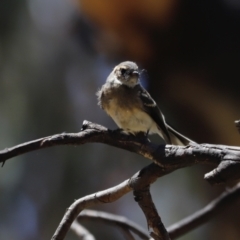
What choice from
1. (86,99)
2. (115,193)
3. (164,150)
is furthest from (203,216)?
(86,99)

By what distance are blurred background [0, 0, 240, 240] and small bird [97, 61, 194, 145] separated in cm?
39

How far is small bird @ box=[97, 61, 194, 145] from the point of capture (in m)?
1.07

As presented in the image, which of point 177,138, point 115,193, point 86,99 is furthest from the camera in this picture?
point 86,99

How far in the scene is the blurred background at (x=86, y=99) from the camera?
4.87ft

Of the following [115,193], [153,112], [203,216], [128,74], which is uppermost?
[128,74]

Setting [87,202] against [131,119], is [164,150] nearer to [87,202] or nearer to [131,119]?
[87,202]

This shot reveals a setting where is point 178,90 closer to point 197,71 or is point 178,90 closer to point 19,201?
point 197,71

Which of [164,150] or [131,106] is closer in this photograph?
[164,150]

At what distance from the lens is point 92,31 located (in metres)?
1.58

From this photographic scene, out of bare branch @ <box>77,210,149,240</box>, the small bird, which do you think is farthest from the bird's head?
bare branch @ <box>77,210,149,240</box>

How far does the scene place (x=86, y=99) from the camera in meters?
1.62

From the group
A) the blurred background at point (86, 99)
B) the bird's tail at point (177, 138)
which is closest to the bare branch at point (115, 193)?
the bird's tail at point (177, 138)

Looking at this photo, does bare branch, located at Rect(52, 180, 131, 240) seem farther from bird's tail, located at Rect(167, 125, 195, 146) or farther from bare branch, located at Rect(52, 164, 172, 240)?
bird's tail, located at Rect(167, 125, 195, 146)

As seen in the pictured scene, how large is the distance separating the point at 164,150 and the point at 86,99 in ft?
3.37
